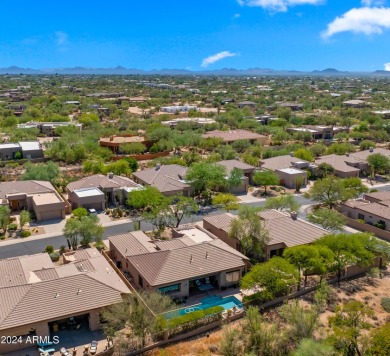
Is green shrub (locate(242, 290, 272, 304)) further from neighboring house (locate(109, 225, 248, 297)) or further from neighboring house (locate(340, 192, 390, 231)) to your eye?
neighboring house (locate(340, 192, 390, 231))

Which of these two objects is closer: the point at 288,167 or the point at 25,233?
the point at 25,233

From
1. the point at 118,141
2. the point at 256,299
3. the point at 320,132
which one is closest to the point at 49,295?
the point at 256,299

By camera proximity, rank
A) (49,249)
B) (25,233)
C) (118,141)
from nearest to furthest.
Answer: (49,249)
(25,233)
(118,141)

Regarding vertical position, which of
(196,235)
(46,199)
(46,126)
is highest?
(46,126)

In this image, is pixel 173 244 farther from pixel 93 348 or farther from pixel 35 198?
pixel 35 198

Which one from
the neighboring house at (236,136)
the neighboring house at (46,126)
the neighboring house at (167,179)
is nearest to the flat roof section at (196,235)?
the neighboring house at (167,179)

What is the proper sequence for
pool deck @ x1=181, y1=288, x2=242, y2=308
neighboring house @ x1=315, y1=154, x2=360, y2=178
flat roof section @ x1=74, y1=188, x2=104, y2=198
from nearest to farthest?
pool deck @ x1=181, y1=288, x2=242, y2=308 → flat roof section @ x1=74, y1=188, x2=104, y2=198 → neighboring house @ x1=315, y1=154, x2=360, y2=178

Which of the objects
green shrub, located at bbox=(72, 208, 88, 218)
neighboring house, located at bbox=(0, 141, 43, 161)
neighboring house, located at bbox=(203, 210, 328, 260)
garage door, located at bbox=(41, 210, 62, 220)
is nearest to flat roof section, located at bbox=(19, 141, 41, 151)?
neighboring house, located at bbox=(0, 141, 43, 161)
